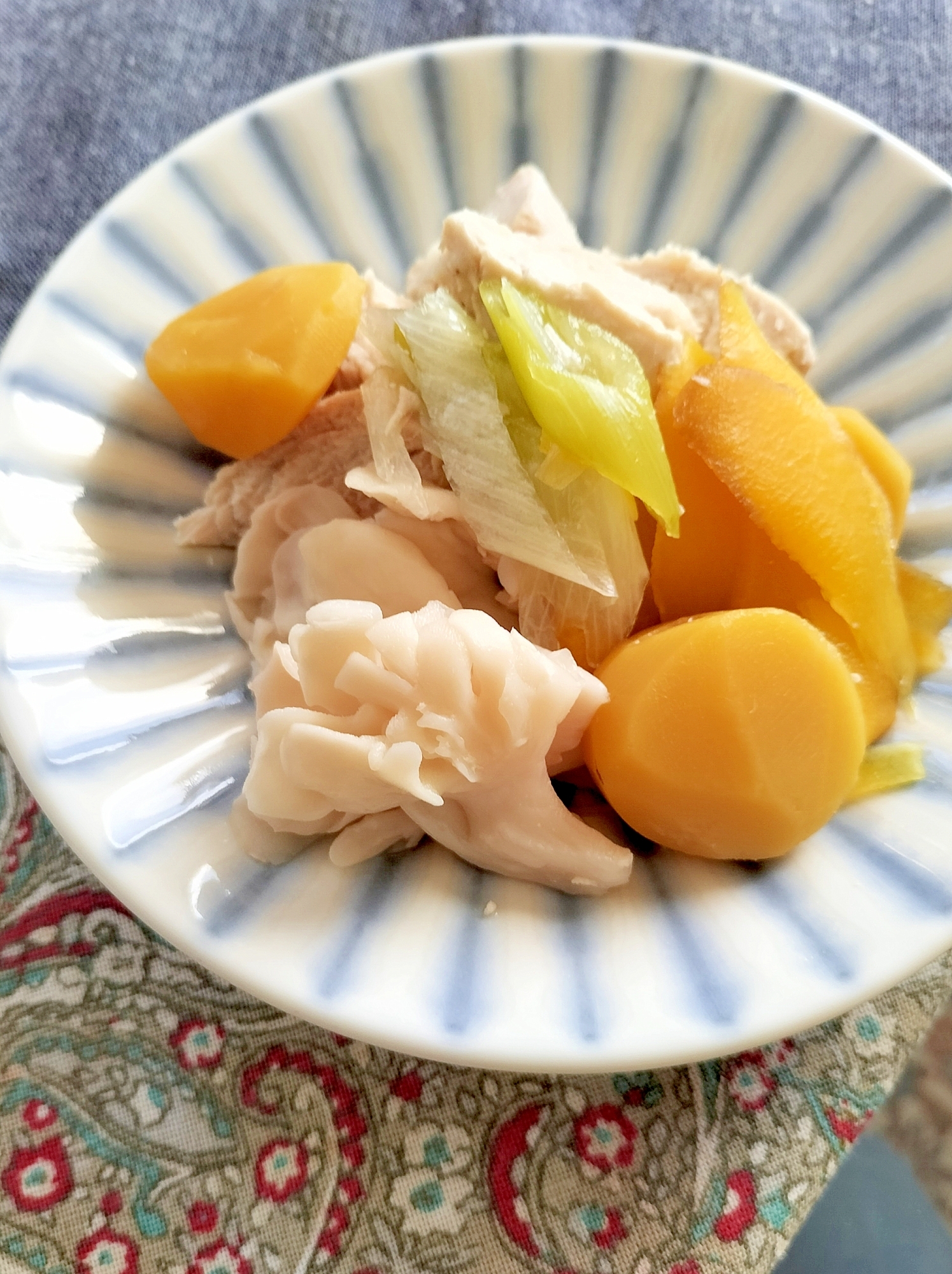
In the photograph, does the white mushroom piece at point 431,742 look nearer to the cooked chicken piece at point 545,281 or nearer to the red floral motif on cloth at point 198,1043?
the red floral motif on cloth at point 198,1043

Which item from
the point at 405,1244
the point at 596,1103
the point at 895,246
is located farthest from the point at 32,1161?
the point at 895,246

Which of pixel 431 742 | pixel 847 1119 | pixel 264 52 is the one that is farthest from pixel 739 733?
pixel 264 52

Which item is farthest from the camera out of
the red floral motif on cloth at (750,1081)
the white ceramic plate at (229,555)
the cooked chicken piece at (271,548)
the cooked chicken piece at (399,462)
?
the cooked chicken piece at (271,548)

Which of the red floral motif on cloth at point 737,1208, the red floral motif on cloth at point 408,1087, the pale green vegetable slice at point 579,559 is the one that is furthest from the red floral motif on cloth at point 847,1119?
the pale green vegetable slice at point 579,559

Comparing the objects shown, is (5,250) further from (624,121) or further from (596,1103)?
(596,1103)

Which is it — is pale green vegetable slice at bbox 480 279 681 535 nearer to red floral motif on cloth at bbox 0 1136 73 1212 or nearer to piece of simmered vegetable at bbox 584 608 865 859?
piece of simmered vegetable at bbox 584 608 865 859

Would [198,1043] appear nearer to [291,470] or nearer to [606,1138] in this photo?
[606,1138]

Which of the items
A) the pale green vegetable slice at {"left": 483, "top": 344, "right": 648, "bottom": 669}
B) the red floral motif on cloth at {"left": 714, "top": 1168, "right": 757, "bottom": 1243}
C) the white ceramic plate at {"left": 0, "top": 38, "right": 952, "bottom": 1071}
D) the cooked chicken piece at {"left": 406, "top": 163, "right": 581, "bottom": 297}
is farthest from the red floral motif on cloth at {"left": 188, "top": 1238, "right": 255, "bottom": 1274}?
the cooked chicken piece at {"left": 406, "top": 163, "right": 581, "bottom": 297}
